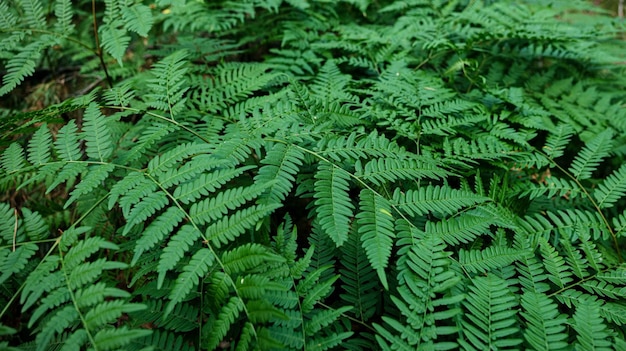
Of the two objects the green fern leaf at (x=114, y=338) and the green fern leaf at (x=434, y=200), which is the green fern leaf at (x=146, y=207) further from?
the green fern leaf at (x=434, y=200)

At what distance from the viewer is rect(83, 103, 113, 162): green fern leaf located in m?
1.79

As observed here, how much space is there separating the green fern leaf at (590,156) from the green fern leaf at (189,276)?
6.76 ft

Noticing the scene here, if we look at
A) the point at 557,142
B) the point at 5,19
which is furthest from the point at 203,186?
the point at 557,142

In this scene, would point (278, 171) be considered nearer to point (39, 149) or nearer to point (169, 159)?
point (169, 159)

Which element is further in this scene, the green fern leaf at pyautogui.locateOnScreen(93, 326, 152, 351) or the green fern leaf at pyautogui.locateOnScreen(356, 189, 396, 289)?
the green fern leaf at pyautogui.locateOnScreen(356, 189, 396, 289)

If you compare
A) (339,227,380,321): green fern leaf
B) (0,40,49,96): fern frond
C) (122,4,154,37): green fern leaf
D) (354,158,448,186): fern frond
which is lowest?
(339,227,380,321): green fern leaf

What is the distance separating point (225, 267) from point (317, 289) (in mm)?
377

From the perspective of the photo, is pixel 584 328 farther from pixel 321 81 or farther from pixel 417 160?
pixel 321 81

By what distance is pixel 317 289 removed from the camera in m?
1.54

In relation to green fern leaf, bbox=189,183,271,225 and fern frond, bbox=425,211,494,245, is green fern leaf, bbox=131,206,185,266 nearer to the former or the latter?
green fern leaf, bbox=189,183,271,225

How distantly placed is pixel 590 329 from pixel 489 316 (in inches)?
14.8

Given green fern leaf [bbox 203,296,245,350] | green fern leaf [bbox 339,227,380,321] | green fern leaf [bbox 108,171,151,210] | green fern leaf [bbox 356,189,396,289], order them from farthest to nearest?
green fern leaf [bbox 339,227,380,321] < green fern leaf [bbox 108,171,151,210] < green fern leaf [bbox 356,189,396,289] < green fern leaf [bbox 203,296,245,350]

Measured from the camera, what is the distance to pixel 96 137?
1818mm

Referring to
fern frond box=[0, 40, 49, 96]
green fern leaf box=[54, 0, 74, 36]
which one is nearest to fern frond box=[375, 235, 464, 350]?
fern frond box=[0, 40, 49, 96]
